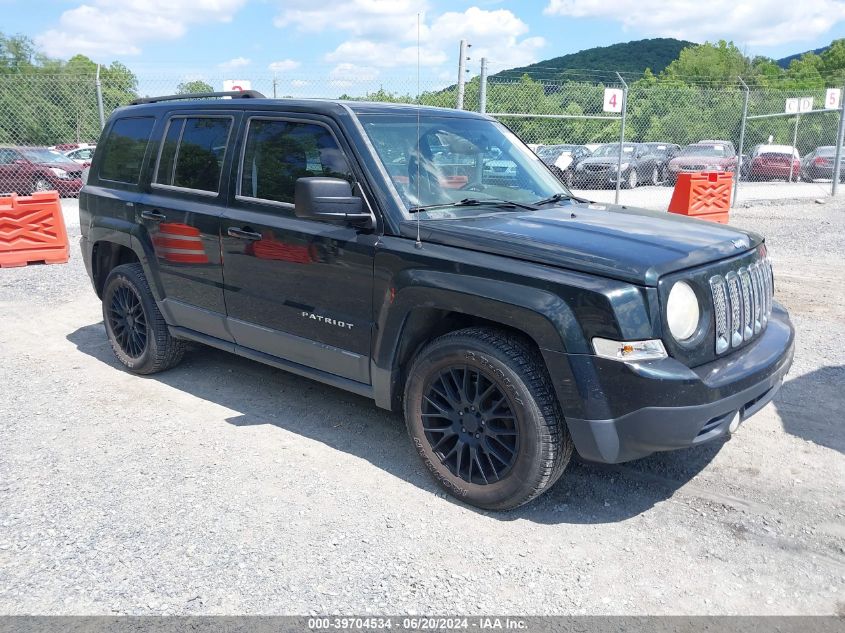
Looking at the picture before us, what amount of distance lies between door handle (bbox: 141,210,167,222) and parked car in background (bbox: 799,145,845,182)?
22.9 m

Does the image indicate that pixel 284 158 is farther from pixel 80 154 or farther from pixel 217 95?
pixel 80 154

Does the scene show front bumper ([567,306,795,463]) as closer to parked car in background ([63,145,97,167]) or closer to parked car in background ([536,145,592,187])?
parked car in background ([536,145,592,187])

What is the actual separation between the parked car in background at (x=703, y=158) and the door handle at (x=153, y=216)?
18430mm

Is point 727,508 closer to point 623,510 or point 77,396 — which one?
point 623,510

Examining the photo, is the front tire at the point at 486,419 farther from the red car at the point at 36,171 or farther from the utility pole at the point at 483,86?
the red car at the point at 36,171

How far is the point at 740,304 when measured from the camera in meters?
3.51

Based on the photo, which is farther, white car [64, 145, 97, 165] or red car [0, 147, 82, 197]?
white car [64, 145, 97, 165]

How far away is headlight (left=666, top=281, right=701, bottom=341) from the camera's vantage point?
3.13 meters

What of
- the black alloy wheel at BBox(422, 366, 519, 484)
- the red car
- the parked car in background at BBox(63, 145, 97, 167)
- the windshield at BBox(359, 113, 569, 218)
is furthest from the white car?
the black alloy wheel at BBox(422, 366, 519, 484)

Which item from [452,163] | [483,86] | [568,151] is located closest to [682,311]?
[452,163]

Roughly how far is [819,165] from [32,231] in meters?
22.3

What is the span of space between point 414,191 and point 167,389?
2613 mm

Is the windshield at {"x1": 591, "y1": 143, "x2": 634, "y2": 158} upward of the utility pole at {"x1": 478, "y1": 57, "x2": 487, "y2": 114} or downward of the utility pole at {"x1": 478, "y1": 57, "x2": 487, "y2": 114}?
downward

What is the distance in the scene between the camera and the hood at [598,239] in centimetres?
317
